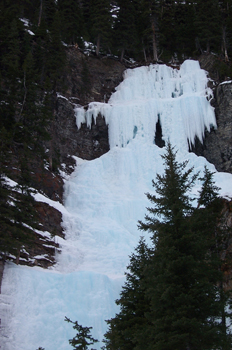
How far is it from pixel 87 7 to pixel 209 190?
39.7m

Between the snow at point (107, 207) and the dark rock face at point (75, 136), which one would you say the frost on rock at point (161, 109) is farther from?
the dark rock face at point (75, 136)

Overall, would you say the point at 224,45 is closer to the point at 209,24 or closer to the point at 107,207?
the point at 209,24

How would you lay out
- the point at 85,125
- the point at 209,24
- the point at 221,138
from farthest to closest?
the point at 209,24
the point at 85,125
the point at 221,138

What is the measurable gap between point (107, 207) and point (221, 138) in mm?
12240

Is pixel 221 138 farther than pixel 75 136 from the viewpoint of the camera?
No

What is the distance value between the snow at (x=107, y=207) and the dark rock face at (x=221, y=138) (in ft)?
2.72

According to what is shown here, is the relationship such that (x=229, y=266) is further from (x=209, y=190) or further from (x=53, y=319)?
(x=53, y=319)

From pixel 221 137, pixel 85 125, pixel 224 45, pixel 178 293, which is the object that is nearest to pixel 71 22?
pixel 85 125

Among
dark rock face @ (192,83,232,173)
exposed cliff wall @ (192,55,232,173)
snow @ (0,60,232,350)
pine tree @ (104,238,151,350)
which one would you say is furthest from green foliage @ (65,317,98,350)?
dark rock face @ (192,83,232,173)

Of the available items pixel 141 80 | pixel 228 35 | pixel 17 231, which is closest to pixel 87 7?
pixel 141 80

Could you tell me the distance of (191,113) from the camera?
3128 centimetres

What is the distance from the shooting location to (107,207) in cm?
2475

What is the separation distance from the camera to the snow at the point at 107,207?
1384 centimetres

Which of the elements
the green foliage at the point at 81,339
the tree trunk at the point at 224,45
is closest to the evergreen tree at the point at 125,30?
the tree trunk at the point at 224,45
